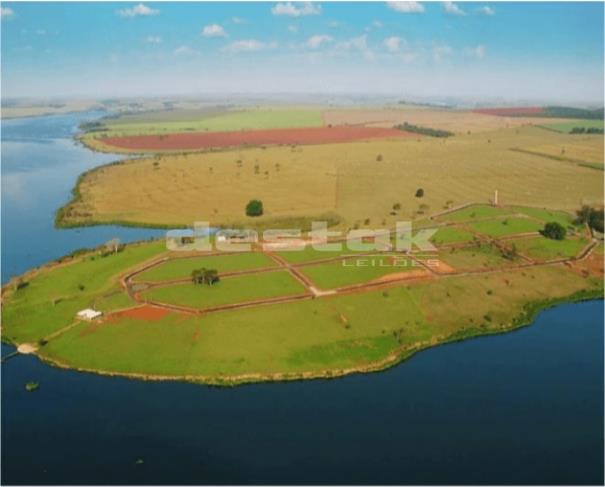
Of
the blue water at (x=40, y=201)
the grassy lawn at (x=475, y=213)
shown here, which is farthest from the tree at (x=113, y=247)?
the grassy lawn at (x=475, y=213)

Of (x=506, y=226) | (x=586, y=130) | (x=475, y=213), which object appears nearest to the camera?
(x=506, y=226)

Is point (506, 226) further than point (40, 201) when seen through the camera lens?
No

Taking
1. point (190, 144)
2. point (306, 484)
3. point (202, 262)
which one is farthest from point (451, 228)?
point (190, 144)

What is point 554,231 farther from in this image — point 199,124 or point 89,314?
point 199,124

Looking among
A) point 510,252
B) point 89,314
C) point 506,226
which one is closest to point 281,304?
point 89,314

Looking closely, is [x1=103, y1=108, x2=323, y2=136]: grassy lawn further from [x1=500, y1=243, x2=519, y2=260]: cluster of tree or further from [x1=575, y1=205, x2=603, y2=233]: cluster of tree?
[x1=500, y1=243, x2=519, y2=260]: cluster of tree

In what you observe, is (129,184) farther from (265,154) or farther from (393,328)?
(393,328)

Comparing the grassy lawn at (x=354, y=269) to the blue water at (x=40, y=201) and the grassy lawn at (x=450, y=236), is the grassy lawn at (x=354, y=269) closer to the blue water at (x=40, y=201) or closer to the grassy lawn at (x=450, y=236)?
the grassy lawn at (x=450, y=236)
